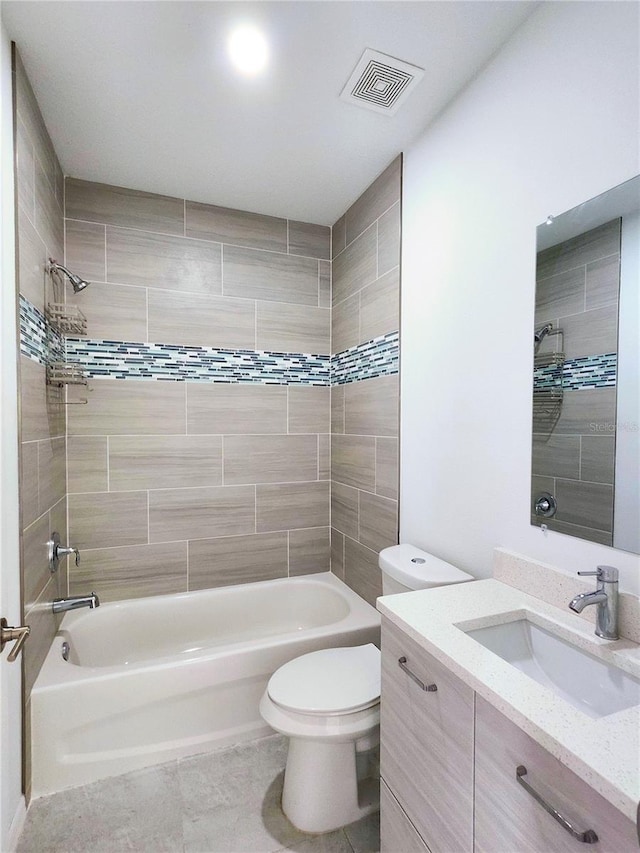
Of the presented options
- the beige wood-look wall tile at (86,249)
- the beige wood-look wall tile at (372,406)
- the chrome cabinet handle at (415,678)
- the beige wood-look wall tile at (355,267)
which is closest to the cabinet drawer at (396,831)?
the chrome cabinet handle at (415,678)

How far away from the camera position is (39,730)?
157 cm

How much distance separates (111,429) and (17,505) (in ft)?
3.14

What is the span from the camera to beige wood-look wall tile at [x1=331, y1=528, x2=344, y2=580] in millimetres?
2638

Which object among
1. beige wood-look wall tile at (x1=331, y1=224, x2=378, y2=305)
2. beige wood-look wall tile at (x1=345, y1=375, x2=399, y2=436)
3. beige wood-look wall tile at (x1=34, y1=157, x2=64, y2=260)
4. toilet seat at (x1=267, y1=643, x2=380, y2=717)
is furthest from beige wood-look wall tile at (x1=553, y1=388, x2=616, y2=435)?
beige wood-look wall tile at (x1=34, y1=157, x2=64, y2=260)

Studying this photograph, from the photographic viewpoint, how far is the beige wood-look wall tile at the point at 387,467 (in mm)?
2088

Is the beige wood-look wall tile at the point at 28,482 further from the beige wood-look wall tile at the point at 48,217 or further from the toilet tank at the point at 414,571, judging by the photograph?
the toilet tank at the point at 414,571

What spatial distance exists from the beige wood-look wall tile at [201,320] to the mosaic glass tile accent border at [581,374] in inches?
68.8

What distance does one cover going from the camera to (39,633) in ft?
5.53

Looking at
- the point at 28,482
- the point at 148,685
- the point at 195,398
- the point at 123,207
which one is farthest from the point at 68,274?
the point at 148,685

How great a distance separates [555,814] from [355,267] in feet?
7.80

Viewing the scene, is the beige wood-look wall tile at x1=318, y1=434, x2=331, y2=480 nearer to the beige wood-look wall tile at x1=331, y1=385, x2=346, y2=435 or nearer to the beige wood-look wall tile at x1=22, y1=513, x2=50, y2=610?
the beige wood-look wall tile at x1=331, y1=385, x2=346, y2=435

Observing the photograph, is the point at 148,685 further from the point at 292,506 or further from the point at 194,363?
the point at 194,363

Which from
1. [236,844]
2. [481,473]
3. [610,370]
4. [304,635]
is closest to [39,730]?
[236,844]

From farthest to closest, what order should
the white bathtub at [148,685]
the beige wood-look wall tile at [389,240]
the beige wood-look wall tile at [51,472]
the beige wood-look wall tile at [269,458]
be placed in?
the beige wood-look wall tile at [269,458]
the beige wood-look wall tile at [389,240]
the beige wood-look wall tile at [51,472]
the white bathtub at [148,685]
